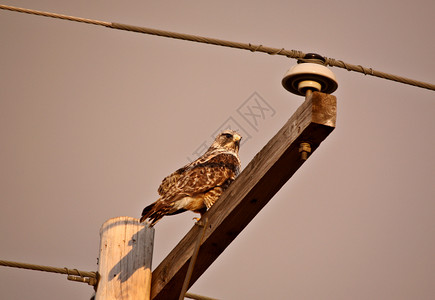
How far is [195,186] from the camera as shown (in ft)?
18.0

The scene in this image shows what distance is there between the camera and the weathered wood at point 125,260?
15.3 ft

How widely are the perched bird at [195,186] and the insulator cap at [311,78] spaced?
1716 millimetres

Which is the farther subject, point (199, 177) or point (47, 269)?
point (199, 177)

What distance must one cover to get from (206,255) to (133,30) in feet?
4.62

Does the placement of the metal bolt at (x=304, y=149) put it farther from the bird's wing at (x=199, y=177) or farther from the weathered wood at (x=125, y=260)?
the bird's wing at (x=199, y=177)

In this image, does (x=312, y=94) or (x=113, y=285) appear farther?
(x=113, y=285)

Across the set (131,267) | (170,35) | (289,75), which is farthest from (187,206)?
(289,75)

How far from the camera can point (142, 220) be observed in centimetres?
491

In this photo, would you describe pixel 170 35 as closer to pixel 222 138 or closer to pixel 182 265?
pixel 182 265

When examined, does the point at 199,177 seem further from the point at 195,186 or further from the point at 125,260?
the point at 125,260

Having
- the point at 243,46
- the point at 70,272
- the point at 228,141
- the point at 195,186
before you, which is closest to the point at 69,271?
the point at 70,272

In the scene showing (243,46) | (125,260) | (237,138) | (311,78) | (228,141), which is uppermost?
(237,138)

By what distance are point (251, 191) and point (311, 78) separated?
693 mm

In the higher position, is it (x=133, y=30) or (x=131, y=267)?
(x=133, y=30)
